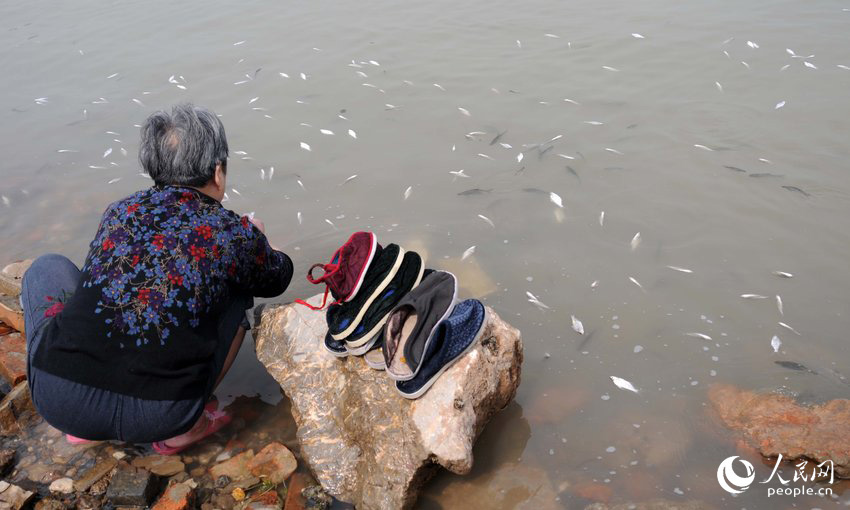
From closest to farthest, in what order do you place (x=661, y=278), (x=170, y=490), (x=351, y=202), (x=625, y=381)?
1. (x=170, y=490)
2. (x=625, y=381)
3. (x=661, y=278)
4. (x=351, y=202)

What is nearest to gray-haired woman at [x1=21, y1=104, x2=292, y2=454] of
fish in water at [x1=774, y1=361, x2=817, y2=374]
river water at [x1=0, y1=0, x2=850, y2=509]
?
river water at [x1=0, y1=0, x2=850, y2=509]

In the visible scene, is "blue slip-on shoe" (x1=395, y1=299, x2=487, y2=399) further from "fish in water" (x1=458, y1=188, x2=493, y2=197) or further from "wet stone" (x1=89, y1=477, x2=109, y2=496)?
"fish in water" (x1=458, y1=188, x2=493, y2=197)

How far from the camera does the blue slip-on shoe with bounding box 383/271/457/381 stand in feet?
10.9

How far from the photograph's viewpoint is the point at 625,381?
159 inches

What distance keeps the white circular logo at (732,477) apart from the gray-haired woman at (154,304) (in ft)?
8.80

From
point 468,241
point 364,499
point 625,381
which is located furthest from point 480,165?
point 364,499

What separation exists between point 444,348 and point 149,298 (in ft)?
4.76

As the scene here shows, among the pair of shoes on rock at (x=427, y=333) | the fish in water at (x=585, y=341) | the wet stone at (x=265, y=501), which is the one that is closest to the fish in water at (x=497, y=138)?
the fish in water at (x=585, y=341)

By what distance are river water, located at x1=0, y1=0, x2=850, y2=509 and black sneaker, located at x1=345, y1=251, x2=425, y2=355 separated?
902 millimetres

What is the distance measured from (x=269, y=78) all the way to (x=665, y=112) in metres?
5.09

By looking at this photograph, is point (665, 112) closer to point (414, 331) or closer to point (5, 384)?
point (414, 331)

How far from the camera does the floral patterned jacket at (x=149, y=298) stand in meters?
3.12

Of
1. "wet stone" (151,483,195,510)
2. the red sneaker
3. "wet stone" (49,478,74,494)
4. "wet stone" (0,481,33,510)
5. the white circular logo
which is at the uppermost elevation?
the red sneaker

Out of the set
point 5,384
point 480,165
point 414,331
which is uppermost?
point 414,331
